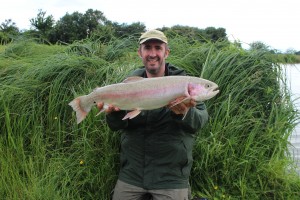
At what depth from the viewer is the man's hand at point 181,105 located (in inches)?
121

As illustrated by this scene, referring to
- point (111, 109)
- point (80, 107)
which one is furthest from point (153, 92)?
point (80, 107)

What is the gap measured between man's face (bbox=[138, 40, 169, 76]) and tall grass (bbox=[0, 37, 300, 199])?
946 mm

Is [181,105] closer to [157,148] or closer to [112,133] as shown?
[157,148]

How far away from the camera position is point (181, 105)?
3.13 meters

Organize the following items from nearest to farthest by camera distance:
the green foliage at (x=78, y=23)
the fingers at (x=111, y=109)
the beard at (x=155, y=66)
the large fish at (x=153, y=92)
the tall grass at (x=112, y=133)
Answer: the large fish at (x=153, y=92)
the fingers at (x=111, y=109)
the beard at (x=155, y=66)
the tall grass at (x=112, y=133)
the green foliage at (x=78, y=23)

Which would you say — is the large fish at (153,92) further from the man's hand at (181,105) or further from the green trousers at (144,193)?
the green trousers at (144,193)

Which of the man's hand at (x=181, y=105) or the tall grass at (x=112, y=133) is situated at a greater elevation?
the man's hand at (x=181, y=105)

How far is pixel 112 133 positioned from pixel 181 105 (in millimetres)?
1277

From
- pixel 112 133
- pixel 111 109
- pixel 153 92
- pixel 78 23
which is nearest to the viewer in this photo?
pixel 153 92

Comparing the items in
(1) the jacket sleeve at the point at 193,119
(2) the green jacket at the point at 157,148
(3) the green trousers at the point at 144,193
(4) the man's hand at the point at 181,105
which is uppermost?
(4) the man's hand at the point at 181,105

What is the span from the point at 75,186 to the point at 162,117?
4.04 feet

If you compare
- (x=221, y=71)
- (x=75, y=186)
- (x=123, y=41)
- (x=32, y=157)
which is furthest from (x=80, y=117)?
(x=123, y=41)

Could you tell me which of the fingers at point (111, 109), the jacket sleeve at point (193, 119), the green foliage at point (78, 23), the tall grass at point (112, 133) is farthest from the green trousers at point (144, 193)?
the green foliage at point (78, 23)

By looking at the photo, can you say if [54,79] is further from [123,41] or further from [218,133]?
[218,133]
